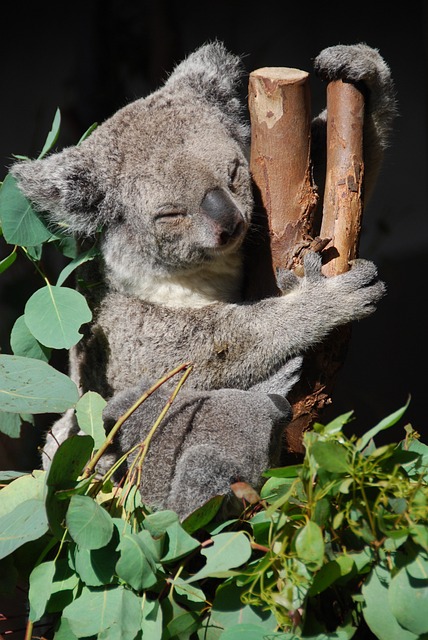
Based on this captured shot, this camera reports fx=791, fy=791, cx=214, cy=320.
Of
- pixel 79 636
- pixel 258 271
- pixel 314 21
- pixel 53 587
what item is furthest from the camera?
pixel 314 21

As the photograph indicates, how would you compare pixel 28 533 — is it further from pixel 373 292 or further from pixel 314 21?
pixel 314 21

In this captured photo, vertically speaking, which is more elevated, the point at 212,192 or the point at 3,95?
the point at 3,95

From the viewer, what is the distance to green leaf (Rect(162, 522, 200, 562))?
1.55m

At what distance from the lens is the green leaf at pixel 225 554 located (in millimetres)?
1464

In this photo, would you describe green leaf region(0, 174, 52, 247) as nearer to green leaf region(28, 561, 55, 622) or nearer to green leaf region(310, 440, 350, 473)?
green leaf region(28, 561, 55, 622)

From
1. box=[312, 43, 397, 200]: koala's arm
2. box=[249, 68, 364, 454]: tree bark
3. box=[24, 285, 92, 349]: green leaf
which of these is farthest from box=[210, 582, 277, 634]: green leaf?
box=[312, 43, 397, 200]: koala's arm

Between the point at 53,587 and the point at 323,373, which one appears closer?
the point at 53,587

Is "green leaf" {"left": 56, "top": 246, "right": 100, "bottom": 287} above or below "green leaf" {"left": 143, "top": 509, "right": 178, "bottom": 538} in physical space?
above

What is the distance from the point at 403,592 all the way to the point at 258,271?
1.16 m

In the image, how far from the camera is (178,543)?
1.56m

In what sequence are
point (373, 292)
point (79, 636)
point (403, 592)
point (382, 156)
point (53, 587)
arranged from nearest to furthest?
point (403, 592), point (79, 636), point (53, 587), point (373, 292), point (382, 156)

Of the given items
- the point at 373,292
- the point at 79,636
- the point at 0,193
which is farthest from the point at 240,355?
the point at 79,636

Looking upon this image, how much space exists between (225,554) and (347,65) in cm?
142

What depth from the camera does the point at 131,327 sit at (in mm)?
2342
